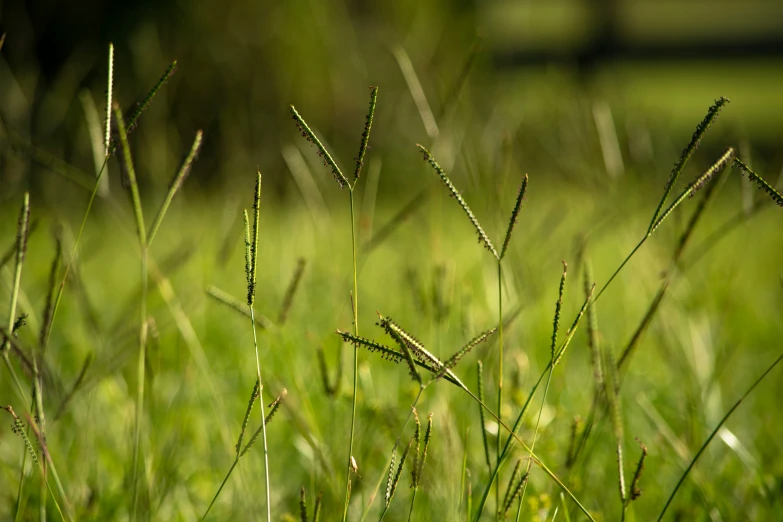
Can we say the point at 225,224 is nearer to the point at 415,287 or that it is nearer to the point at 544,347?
the point at 415,287

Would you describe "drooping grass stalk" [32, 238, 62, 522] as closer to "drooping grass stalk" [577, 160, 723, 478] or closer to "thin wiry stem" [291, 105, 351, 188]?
"thin wiry stem" [291, 105, 351, 188]

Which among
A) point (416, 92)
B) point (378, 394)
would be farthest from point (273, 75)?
point (416, 92)

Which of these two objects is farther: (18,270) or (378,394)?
(378,394)

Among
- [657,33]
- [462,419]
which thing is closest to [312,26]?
[462,419]

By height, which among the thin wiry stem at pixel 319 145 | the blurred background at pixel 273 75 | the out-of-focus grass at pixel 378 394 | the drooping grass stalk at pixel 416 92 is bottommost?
the out-of-focus grass at pixel 378 394

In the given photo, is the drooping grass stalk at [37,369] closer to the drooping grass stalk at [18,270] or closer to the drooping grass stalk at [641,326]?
the drooping grass stalk at [18,270]

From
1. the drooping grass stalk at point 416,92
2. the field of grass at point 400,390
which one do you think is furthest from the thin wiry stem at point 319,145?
the drooping grass stalk at point 416,92

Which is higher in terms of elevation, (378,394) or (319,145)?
(319,145)

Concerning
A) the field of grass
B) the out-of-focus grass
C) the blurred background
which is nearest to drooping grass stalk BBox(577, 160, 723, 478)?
the field of grass

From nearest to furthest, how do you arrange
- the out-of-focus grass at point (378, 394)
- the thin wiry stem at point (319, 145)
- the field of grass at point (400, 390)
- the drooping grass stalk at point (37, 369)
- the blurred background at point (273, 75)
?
the thin wiry stem at point (319, 145) → the drooping grass stalk at point (37, 369) → the field of grass at point (400, 390) → the out-of-focus grass at point (378, 394) → the blurred background at point (273, 75)

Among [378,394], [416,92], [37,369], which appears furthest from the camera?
[378,394]

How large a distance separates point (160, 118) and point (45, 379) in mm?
2999

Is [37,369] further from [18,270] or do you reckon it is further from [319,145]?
[319,145]

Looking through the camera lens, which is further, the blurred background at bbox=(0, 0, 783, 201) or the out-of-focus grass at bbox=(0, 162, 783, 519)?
the blurred background at bbox=(0, 0, 783, 201)
